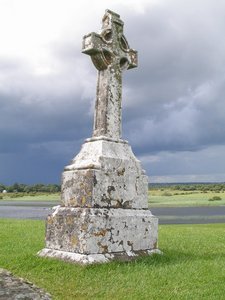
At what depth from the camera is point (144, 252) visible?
394 inches

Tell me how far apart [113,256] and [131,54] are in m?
5.13

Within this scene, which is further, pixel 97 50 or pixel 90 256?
pixel 97 50

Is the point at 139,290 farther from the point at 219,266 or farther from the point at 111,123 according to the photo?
the point at 111,123

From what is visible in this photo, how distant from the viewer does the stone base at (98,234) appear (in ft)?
29.9

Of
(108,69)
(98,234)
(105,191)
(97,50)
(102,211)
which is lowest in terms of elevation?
(98,234)

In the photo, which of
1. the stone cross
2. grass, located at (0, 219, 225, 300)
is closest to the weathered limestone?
the stone cross

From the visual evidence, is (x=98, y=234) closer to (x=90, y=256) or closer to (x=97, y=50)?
(x=90, y=256)

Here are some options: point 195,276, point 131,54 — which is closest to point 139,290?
point 195,276

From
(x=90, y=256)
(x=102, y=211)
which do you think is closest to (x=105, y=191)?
(x=102, y=211)

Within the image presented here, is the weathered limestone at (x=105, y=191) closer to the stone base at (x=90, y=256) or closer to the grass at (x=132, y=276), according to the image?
the stone base at (x=90, y=256)

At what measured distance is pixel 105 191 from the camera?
962cm

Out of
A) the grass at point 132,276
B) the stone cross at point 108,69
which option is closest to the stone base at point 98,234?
the grass at point 132,276

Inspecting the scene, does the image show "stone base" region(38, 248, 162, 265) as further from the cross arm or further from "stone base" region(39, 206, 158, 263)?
the cross arm

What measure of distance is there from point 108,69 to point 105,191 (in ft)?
9.82
